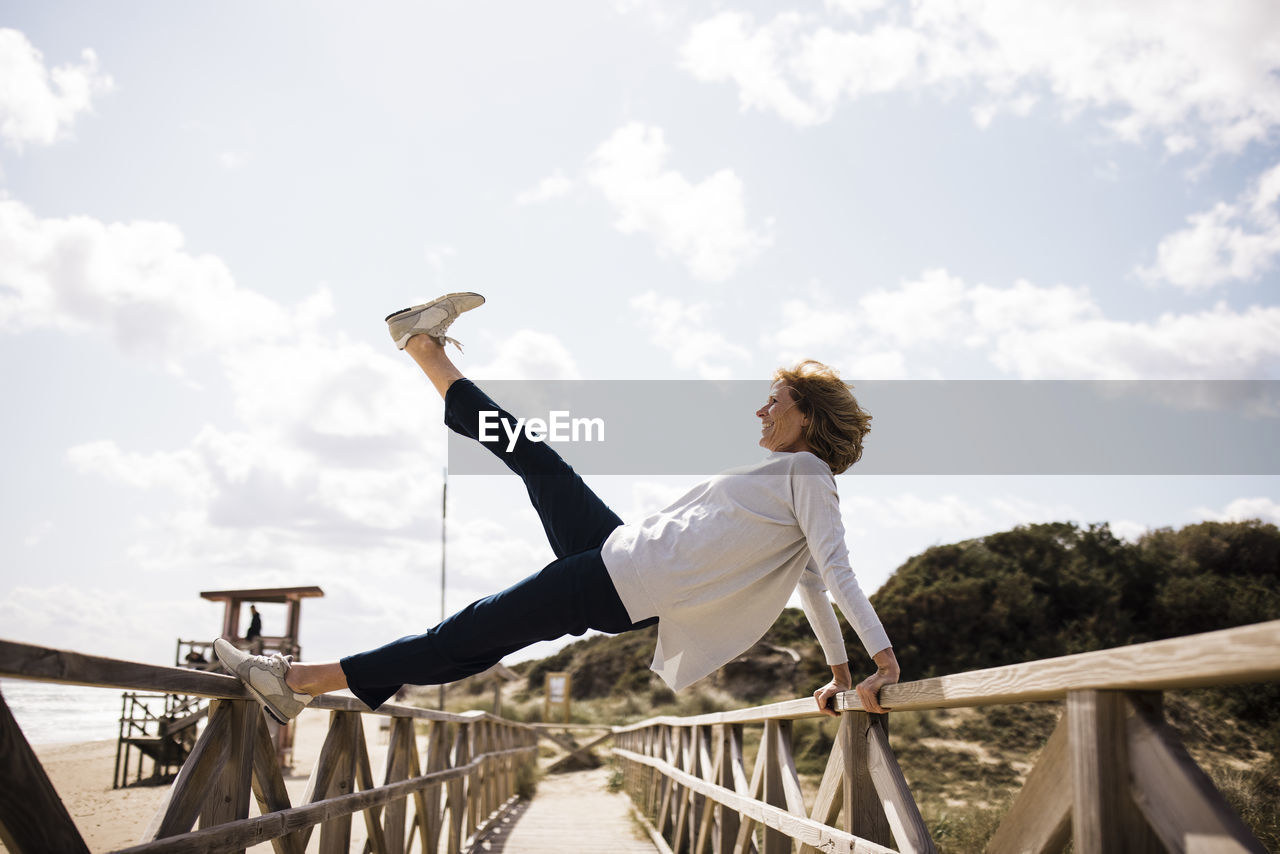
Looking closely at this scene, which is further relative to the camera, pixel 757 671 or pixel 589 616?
pixel 757 671

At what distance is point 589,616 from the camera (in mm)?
2506

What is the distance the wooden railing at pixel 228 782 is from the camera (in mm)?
1501

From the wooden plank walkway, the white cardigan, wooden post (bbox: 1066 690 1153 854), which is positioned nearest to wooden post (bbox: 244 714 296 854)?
the white cardigan

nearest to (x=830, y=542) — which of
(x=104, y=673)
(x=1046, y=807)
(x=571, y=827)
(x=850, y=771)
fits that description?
(x=850, y=771)

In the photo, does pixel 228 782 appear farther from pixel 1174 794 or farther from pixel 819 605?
pixel 1174 794

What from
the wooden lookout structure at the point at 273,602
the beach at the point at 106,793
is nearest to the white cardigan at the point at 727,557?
the beach at the point at 106,793

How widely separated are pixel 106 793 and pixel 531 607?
7.09 metres

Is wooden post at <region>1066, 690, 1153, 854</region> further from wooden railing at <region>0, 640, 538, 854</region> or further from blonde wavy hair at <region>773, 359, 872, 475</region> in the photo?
wooden railing at <region>0, 640, 538, 854</region>

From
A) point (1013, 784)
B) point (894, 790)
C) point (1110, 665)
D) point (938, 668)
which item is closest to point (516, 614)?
point (894, 790)

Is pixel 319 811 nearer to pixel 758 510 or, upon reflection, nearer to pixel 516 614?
pixel 516 614

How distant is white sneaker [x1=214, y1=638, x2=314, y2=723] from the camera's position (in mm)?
2426

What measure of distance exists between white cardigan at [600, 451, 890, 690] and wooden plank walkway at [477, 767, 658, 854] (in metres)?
4.64

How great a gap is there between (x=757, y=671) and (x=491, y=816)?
15.7 m

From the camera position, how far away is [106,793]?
24.8 ft
